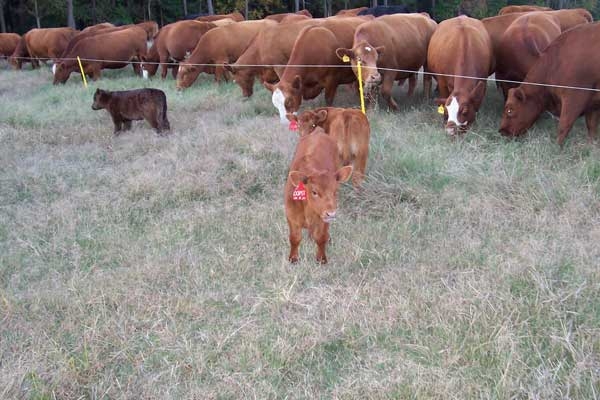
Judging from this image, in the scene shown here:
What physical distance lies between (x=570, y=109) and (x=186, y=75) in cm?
851

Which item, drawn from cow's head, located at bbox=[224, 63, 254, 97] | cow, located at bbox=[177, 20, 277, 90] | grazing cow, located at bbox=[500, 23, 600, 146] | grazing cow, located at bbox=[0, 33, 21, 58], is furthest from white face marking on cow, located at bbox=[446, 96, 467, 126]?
grazing cow, located at bbox=[0, 33, 21, 58]

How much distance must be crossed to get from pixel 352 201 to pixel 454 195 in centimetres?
96

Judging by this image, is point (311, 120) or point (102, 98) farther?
point (102, 98)

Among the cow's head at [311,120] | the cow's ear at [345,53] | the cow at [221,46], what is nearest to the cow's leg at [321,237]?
the cow's head at [311,120]

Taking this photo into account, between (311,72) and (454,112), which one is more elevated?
(311,72)

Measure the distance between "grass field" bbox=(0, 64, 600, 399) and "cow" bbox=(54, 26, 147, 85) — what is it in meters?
8.38

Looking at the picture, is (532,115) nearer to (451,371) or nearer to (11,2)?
(451,371)

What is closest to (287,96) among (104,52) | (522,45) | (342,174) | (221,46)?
(522,45)

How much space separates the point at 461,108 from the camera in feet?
24.1

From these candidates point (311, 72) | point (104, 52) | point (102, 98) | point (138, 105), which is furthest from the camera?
point (104, 52)

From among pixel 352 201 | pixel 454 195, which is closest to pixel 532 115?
pixel 454 195

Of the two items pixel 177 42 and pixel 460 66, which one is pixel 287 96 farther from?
pixel 177 42

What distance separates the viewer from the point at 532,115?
281 inches

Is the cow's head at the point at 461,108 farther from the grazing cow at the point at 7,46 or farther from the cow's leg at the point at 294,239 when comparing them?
the grazing cow at the point at 7,46
